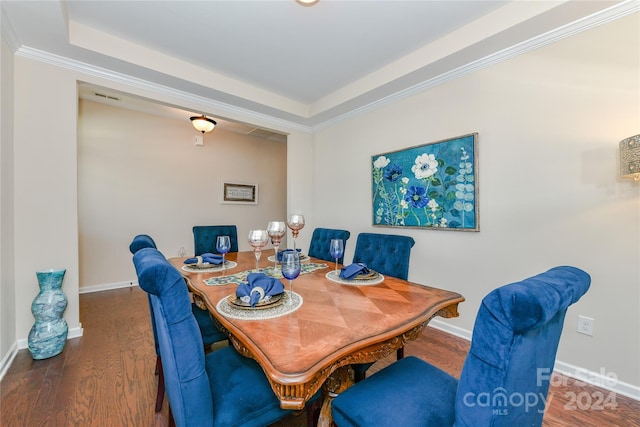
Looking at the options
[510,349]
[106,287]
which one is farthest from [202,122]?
[510,349]

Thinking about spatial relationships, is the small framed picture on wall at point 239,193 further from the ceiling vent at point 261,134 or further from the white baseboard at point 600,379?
the white baseboard at point 600,379

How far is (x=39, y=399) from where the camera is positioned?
5.22 feet

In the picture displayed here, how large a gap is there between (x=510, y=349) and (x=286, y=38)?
258 centimetres

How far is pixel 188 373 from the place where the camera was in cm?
84

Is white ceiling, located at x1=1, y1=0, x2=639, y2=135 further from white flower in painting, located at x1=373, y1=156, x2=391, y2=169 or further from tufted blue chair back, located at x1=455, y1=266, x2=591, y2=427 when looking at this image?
tufted blue chair back, located at x1=455, y1=266, x2=591, y2=427

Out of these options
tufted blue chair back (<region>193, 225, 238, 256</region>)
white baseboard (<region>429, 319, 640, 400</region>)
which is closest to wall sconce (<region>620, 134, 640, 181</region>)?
white baseboard (<region>429, 319, 640, 400</region>)

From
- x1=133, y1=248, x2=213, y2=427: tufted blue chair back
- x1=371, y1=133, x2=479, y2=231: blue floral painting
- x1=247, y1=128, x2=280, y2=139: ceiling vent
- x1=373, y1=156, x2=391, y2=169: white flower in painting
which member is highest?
x1=247, y1=128, x2=280, y2=139: ceiling vent

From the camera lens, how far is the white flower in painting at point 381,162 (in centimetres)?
303

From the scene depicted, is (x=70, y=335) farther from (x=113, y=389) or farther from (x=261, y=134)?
(x=261, y=134)

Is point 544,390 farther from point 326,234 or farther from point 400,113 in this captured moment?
point 400,113

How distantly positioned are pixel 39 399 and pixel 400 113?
3.72 m

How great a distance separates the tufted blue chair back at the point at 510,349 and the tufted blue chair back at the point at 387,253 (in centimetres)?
107

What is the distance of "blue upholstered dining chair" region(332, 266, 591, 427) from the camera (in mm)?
622

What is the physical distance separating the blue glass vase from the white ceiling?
1.88 metres
